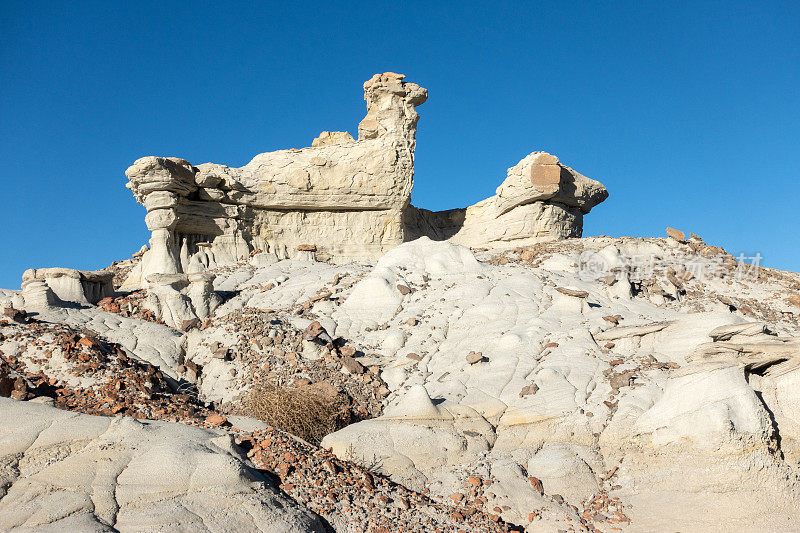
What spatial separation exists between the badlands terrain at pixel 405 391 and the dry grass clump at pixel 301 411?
0.11 ft

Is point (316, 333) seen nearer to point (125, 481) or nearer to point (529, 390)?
point (529, 390)

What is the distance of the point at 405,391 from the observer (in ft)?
31.6

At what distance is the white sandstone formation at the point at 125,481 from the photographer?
4984mm

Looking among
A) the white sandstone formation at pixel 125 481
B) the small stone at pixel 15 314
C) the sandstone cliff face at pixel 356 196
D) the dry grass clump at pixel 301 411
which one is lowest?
the white sandstone formation at pixel 125 481

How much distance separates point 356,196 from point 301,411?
42.3 ft

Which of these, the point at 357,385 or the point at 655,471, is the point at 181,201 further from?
the point at 655,471

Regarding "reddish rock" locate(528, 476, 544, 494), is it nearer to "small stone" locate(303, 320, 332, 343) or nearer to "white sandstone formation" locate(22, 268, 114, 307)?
"small stone" locate(303, 320, 332, 343)

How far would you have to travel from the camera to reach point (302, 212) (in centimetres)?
2070

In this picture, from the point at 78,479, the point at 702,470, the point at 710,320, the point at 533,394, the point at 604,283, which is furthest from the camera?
the point at 604,283

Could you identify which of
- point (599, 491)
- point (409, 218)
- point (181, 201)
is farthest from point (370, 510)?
point (409, 218)

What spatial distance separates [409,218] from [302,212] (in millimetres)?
4195

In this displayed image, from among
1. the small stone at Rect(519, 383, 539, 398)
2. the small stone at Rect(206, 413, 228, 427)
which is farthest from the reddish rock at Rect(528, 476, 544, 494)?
the small stone at Rect(206, 413, 228, 427)

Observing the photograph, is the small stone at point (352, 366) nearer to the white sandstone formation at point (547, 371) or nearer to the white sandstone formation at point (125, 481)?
the white sandstone formation at point (547, 371)

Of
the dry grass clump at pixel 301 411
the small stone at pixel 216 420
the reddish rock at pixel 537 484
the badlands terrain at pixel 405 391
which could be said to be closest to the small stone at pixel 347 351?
the badlands terrain at pixel 405 391
